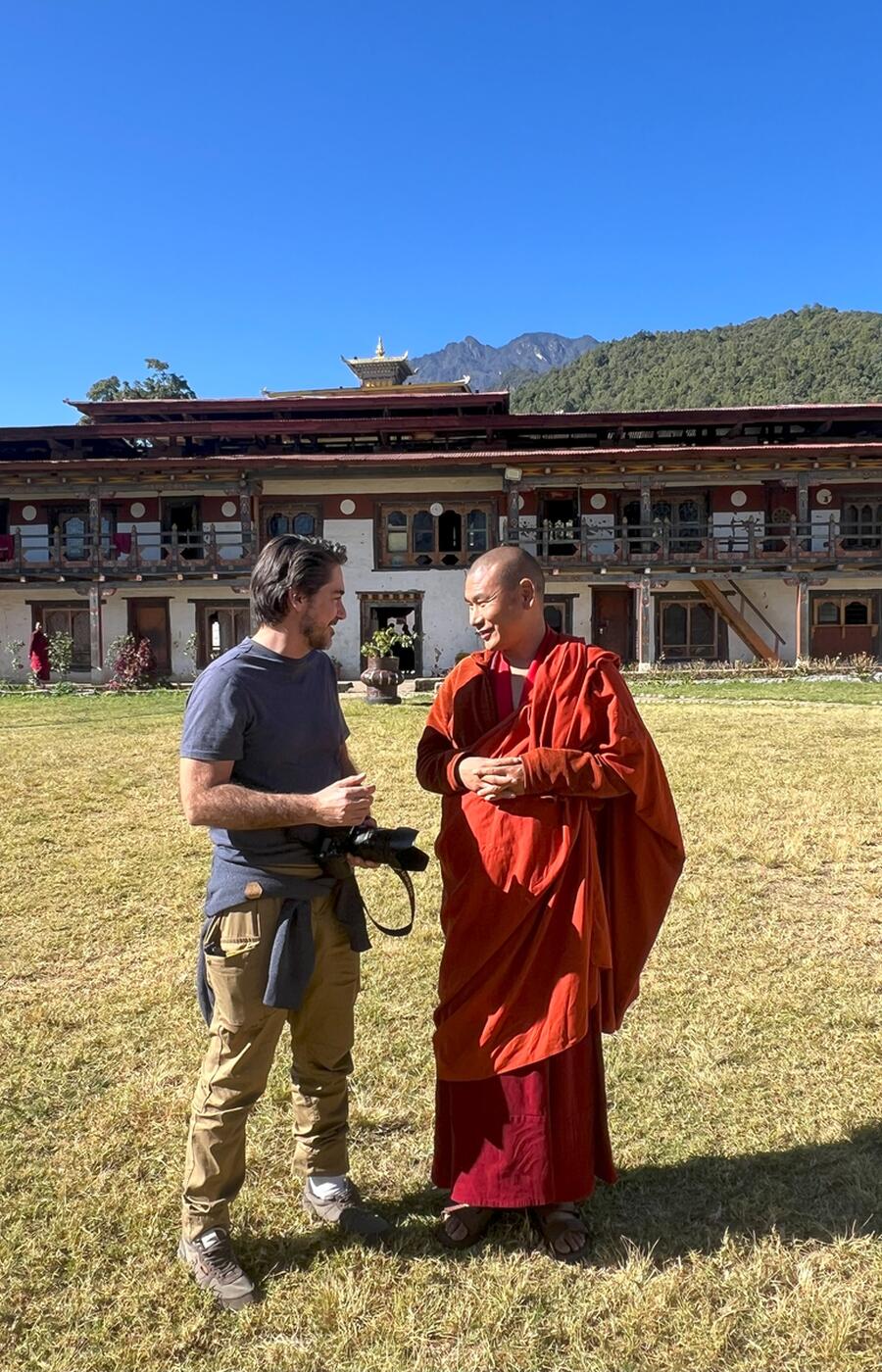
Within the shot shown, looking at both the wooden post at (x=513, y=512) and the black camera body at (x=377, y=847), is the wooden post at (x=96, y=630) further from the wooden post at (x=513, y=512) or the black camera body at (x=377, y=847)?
the black camera body at (x=377, y=847)

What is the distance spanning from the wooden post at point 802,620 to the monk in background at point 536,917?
21.4 metres

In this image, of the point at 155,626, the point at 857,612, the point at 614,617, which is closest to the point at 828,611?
the point at 857,612

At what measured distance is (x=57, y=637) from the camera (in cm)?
2353

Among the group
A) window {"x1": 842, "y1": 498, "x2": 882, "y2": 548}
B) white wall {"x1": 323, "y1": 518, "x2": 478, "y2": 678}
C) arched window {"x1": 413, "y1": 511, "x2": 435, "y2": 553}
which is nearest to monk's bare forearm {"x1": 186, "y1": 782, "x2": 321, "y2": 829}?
white wall {"x1": 323, "y1": 518, "x2": 478, "y2": 678}

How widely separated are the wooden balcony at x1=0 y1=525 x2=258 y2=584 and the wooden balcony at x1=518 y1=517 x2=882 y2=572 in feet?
25.2

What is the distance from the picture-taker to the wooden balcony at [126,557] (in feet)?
78.0

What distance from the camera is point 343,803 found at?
7.91ft

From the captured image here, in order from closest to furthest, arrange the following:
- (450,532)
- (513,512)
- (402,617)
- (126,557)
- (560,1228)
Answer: (560,1228) < (513,512) < (402,617) < (126,557) < (450,532)

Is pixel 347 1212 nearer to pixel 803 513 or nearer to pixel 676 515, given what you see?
pixel 803 513

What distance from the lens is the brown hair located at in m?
2.49

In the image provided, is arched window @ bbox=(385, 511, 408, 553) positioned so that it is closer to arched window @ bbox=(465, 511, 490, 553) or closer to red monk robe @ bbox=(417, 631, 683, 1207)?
arched window @ bbox=(465, 511, 490, 553)

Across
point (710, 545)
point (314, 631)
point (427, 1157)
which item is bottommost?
point (427, 1157)

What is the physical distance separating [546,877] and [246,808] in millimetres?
831

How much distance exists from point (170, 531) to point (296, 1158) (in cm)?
2312
